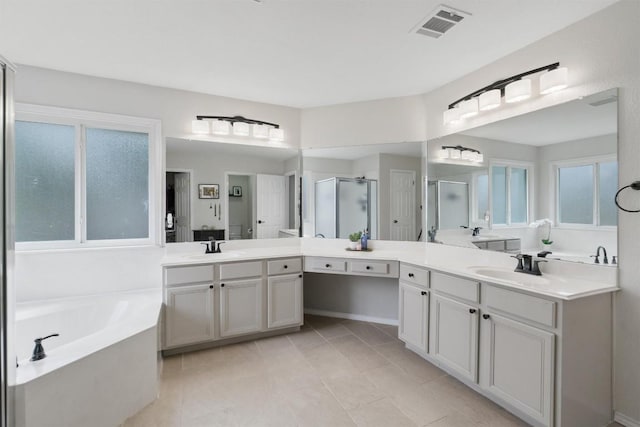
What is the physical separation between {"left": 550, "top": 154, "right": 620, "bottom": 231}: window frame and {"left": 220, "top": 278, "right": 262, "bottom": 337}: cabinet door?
96.3 inches

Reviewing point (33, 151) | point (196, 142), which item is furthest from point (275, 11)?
point (33, 151)

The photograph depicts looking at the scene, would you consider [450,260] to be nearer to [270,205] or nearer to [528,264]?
[528,264]

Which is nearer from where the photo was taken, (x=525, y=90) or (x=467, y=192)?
(x=525, y=90)

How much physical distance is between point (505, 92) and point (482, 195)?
0.81 m

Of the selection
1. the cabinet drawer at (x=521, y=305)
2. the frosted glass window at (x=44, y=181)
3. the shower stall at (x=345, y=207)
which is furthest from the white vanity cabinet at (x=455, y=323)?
the frosted glass window at (x=44, y=181)

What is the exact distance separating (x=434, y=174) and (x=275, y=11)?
80.1 inches

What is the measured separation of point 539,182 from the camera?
2230mm

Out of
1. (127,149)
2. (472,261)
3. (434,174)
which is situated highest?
(127,149)

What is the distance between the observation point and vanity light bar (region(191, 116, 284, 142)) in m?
3.06

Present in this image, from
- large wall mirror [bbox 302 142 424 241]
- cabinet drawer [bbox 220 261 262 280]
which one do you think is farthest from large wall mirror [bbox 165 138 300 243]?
cabinet drawer [bbox 220 261 262 280]

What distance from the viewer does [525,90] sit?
2.14 metres

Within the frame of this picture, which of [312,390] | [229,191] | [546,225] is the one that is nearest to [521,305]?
[546,225]

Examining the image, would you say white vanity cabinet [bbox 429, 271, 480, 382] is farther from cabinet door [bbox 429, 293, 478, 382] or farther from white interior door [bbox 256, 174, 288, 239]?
white interior door [bbox 256, 174, 288, 239]

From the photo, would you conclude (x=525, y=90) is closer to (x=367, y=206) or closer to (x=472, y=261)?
(x=472, y=261)
